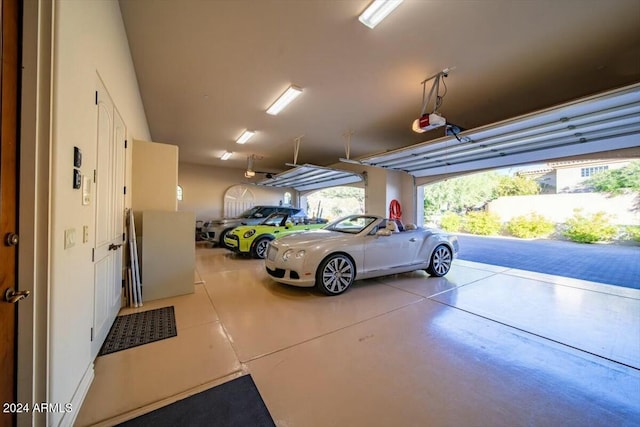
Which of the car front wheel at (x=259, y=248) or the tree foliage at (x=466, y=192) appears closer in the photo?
the car front wheel at (x=259, y=248)

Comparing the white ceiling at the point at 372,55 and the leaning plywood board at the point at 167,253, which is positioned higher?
the white ceiling at the point at 372,55

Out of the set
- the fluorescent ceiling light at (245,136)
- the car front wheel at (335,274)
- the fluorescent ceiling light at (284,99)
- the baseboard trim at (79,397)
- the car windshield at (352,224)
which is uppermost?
the fluorescent ceiling light at (245,136)

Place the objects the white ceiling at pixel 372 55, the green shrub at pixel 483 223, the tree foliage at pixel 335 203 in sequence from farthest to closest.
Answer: the green shrub at pixel 483 223 < the tree foliage at pixel 335 203 < the white ceiling at pixel 372 55

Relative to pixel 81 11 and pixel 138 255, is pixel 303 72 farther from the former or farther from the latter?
pixel 138 255

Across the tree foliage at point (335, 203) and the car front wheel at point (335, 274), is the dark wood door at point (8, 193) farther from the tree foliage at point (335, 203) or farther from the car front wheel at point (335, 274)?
the tree foliage at point (335, 203)

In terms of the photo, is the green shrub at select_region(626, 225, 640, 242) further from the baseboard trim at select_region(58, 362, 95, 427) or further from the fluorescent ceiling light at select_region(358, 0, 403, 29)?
the baseboard trim at select_region(58, 362, 95, 427)

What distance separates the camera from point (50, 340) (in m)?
1.15

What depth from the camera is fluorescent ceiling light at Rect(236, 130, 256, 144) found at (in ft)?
18.9

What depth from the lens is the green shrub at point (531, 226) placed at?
34.1ft

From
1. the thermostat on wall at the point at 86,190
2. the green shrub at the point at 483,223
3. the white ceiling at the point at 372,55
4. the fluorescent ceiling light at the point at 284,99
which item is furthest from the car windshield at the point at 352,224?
the green shrub at the point at 483,223

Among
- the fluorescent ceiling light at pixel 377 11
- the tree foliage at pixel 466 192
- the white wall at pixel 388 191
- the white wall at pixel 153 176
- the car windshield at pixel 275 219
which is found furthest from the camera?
the tree foliage at pixel 466 192

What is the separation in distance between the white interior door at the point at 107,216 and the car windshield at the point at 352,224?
310cm

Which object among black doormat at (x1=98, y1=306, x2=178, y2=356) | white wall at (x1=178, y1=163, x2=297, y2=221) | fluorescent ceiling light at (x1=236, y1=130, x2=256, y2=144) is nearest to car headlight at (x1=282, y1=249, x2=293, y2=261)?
black doormat at (x1=98, y1=306, x2=178, y2=356)

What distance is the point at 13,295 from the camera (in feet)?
3.34
